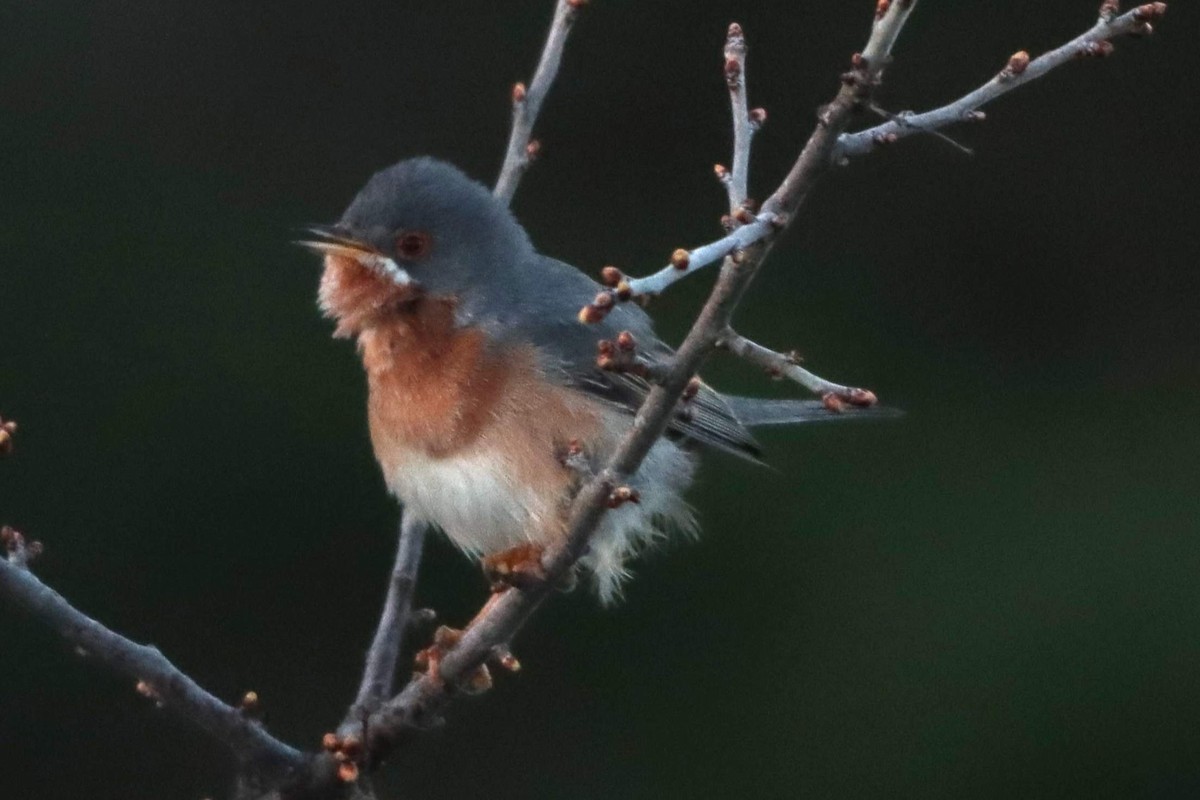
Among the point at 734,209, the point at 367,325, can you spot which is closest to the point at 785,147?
the point at 367,325

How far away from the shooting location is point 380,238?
3.29 metres

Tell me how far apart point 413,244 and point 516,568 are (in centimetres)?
108

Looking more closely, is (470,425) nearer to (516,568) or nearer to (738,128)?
(516,568)

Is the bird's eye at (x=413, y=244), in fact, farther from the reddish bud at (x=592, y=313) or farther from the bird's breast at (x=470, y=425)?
the reddish bud at (x=592, y=313)

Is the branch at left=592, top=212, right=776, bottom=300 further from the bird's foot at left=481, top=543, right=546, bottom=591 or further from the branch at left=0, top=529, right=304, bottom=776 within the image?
the branch at left=0, top=529, right=304, bottom=776

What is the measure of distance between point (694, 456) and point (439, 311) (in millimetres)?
645

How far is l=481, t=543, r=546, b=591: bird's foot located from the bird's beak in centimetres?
58

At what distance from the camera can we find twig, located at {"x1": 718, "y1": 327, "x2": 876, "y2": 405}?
1809mm

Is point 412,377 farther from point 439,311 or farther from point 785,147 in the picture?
point 785,147

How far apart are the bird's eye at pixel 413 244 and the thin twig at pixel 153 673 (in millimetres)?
1237

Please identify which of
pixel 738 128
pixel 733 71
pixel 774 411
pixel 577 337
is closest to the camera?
pixel 738 128

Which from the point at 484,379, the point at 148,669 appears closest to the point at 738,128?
the point at 148,669

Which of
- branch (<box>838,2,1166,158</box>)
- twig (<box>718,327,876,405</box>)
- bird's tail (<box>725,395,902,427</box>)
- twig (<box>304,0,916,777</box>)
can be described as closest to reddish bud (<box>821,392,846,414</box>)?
twig (<box>718,327,876,405</box>)

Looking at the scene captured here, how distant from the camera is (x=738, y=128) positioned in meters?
2.08
